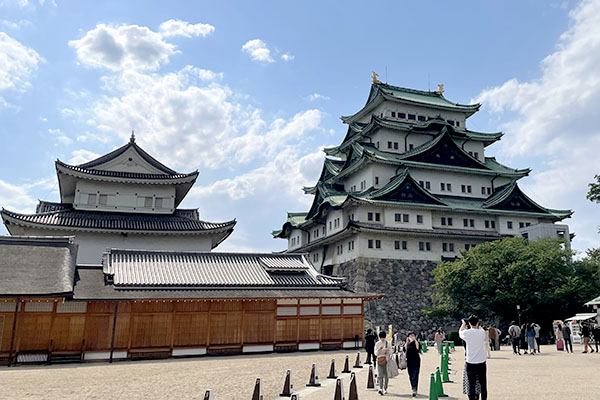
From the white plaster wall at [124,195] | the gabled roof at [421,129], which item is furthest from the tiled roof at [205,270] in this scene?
the gabled roof at [421,129]

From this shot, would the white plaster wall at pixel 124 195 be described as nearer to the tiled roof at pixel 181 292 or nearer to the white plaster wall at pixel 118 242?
the white plaster wall at pixel 118 242

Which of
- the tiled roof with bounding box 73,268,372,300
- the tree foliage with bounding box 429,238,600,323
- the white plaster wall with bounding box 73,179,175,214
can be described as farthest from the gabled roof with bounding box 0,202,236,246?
the tree foliage with bounding box 429,238,600,323

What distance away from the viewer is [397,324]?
40094 millimetres

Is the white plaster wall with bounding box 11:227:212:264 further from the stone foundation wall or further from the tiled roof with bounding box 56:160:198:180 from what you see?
the stone foundation wall

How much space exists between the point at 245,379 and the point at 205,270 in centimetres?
1353

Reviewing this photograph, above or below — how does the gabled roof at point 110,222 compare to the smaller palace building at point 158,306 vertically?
above

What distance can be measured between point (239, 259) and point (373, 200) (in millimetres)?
15959

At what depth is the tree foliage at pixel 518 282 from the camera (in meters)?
31.6

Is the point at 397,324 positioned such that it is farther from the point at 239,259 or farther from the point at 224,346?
the point at 224,346

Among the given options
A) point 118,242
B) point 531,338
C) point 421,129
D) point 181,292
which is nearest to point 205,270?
point 181,292

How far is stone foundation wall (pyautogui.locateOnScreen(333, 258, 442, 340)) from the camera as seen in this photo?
131ft

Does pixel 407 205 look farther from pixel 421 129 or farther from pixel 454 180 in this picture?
pixel 421 129

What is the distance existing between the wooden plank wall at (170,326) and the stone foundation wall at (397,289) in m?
12.1

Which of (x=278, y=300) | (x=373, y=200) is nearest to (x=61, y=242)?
(x=278, y=300)
